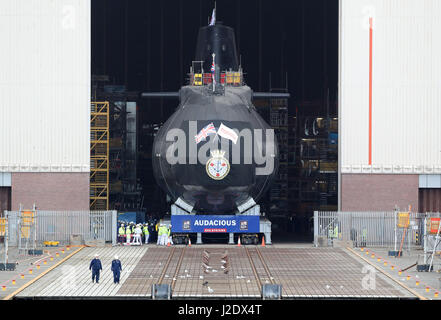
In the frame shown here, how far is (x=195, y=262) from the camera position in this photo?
38219mm

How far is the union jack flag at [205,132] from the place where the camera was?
141 ft

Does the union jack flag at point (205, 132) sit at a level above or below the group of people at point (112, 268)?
above

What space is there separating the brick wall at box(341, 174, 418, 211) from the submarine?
4534 millimetres

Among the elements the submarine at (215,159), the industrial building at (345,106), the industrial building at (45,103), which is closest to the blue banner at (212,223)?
the submarine at (215,159)

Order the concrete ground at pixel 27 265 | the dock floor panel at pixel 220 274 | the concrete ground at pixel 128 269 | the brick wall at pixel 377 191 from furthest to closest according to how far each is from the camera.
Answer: the brick wall at pixel 377 191 → the concrete ground at pixel 27 265 → the concrete ground at pixel 128 269 → the dock floor panel at pixel 220 274

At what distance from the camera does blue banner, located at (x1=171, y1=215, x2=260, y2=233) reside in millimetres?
44031

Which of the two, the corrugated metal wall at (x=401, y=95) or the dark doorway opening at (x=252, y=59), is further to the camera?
the dark doorway opening at (x=252, y=59)

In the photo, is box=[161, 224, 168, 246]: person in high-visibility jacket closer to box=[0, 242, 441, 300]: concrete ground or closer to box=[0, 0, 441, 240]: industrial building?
box=[0, 242, 441, 300]: concrete ground

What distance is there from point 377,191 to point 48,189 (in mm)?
18482

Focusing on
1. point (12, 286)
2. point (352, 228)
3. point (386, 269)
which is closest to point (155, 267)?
point (12, 286)

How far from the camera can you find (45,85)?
45.7 metres

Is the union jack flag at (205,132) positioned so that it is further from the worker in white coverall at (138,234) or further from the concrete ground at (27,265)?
the concrete ground at (27,265)

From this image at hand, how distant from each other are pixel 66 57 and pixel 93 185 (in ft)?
35.2

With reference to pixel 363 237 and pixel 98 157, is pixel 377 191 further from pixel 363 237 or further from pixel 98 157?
pixel 98 157
